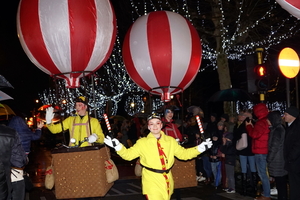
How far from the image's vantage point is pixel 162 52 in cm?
580

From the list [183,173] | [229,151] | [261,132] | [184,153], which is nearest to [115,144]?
[184,153]

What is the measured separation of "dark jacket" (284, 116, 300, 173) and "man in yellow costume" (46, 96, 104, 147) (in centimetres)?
317

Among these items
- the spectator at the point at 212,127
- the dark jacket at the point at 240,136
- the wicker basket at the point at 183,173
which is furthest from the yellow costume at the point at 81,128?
the spectator at the point at 212,127

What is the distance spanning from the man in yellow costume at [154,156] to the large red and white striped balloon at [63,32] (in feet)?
4.29

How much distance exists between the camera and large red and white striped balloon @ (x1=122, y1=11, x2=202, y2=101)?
583cm

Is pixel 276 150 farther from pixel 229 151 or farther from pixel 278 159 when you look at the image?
pixel 229 151

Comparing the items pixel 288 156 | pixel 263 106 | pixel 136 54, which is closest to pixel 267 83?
pixel 263 106

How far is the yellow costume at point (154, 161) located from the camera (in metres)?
4.88

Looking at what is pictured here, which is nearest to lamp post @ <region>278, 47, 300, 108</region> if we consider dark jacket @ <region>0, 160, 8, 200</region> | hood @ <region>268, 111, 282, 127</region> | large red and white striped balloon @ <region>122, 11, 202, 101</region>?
hood @ <region>268, 111, 282, 127</region>

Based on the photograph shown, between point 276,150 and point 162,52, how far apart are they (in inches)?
120

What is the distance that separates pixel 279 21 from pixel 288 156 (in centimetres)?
1002

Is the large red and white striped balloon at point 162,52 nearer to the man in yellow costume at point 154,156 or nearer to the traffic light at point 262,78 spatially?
the man in yellow costume at point 154,156

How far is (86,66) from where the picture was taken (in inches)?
218

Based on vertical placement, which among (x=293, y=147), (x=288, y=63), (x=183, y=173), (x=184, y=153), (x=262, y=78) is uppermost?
(x=288, y=63)
